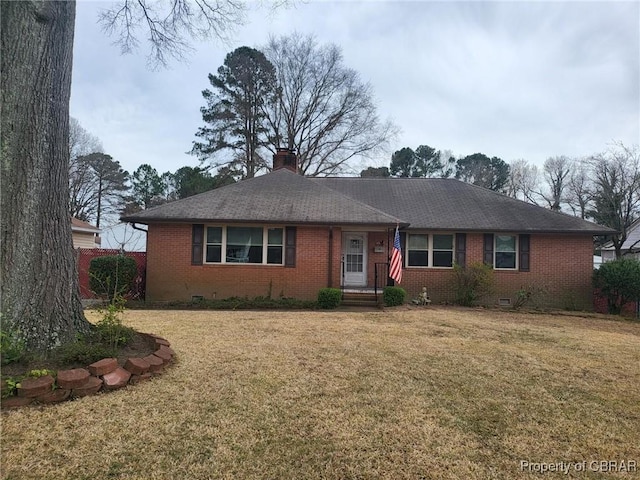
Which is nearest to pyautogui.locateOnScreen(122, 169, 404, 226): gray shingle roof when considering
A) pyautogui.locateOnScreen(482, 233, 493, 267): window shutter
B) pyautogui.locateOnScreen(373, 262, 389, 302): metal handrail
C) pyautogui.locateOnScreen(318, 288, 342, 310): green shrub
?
pyautogui.locateOnScreen(373, 262, 389, 302): metal handrail

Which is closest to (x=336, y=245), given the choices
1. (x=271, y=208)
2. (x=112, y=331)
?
(x=271, y=208)

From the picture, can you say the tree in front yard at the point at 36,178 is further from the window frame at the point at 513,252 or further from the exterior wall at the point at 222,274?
the window frame at the point at 513,252

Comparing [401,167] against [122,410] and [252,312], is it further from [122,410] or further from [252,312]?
[122,410]

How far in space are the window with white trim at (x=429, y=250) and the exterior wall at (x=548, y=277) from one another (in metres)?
0.37

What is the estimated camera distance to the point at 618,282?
11.2 metres

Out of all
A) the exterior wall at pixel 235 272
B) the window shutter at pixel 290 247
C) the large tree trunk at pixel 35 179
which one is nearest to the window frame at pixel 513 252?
the exterior wall at pixel 235 272

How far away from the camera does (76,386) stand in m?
3.50

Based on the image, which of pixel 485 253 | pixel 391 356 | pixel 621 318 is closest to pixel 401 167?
pixel 485 253

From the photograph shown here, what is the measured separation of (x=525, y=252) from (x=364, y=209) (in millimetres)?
5600

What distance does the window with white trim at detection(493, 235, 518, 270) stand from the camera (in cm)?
1274

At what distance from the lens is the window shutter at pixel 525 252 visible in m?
12.6

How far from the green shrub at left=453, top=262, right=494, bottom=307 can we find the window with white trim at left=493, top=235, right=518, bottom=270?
1007 millimetres

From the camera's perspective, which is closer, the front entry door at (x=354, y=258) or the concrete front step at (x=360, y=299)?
the concrete front step at (x=360, y=299)

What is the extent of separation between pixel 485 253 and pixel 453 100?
745 centimetres
